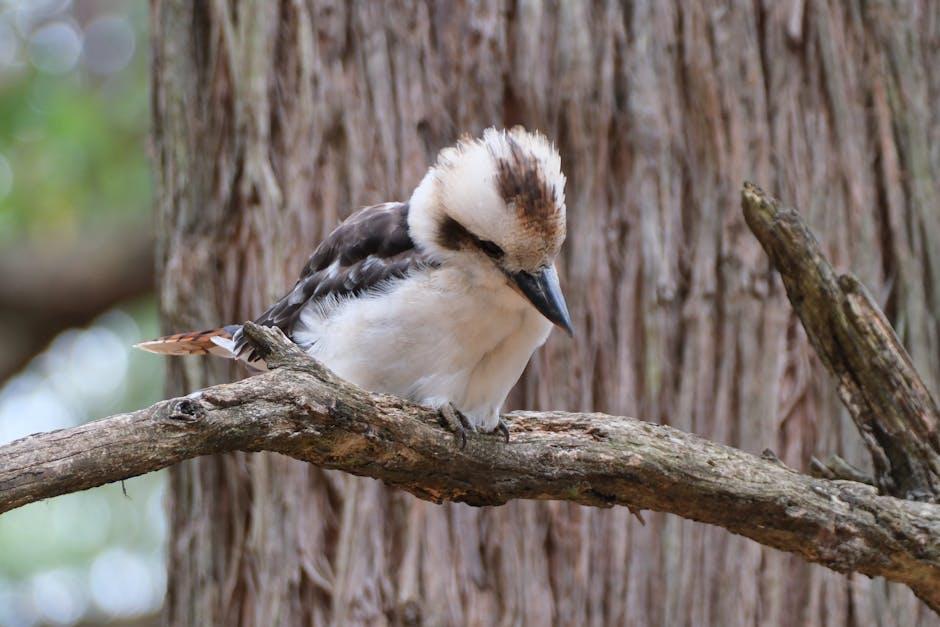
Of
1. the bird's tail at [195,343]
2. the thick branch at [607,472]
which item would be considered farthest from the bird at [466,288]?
the bird's tail at [195,343]

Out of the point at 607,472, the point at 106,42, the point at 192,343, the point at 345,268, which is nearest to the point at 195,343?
the point at 192,343

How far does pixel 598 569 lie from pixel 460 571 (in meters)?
0.38

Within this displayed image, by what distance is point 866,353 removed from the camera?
2686 millimetres

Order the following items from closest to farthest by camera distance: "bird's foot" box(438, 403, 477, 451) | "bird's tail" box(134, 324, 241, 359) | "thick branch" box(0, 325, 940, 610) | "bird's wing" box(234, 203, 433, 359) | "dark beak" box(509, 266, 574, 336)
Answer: "thick branch" box(0, 325, 940, 610) < "bird's foot" box(438, 403, 477, 451) < "dark beak" box(509, 266, 574, 336) < "bird's wing" box(234, 203, 433, 359) < "bird's tail" box(134, 324, 241, 359)

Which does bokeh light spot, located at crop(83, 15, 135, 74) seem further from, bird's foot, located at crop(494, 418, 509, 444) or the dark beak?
bird's foot, located at crop(494, 418, 509, 444)

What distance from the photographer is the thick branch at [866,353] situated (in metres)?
2.65

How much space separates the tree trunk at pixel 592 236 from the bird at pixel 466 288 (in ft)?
2.60

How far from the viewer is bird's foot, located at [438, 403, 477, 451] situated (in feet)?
7.68

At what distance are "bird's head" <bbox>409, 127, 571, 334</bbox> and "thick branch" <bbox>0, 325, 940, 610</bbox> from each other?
0.95 ft

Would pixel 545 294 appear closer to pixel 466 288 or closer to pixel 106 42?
pixel 466 288

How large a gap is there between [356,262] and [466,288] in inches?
15.6

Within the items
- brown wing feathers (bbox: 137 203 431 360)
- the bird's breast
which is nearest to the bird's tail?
brown wing feathers (bbox: 137 203 431 360)

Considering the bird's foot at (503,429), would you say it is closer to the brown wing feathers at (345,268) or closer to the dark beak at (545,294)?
the dark beak at (545,294)

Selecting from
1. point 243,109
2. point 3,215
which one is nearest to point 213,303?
point 243,109
